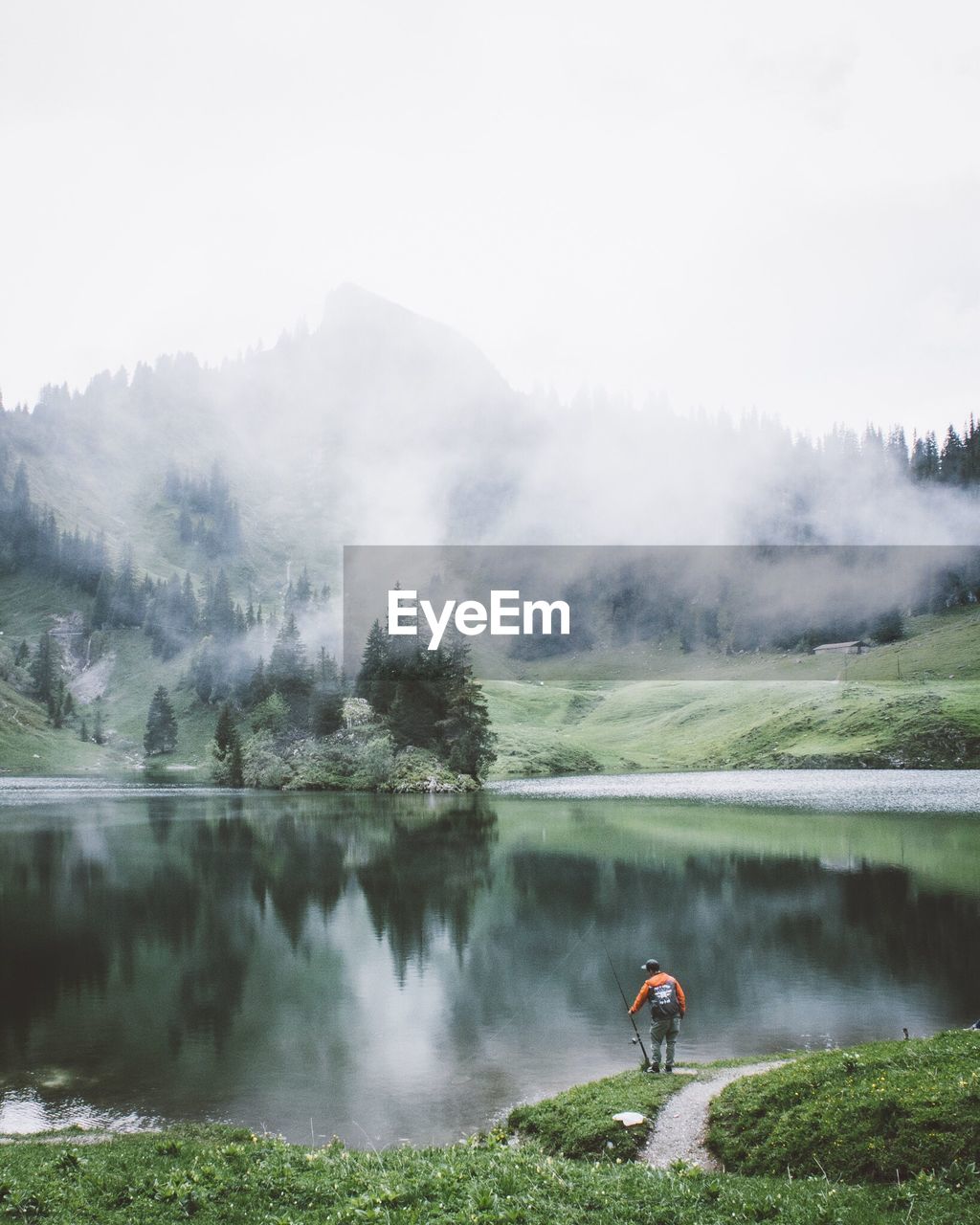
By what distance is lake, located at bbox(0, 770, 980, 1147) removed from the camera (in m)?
27.5

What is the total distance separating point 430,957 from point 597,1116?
24.6 meters

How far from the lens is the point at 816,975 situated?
37625 millimetres

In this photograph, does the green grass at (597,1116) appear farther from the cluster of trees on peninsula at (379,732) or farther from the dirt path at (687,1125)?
the cluster of trees on peninsula at (379,732)

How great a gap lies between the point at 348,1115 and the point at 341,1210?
1231 centimetres

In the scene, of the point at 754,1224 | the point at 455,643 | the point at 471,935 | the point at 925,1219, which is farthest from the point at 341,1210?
the point at 455,643

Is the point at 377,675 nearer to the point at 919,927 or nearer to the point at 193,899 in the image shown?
the point at 193,899

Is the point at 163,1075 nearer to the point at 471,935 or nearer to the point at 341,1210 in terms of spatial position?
the point at 341,1210

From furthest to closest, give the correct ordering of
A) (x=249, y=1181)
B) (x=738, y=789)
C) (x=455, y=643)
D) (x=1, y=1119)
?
(x=455, y=643) < (x=738, y=789) < (x=1, y=1119) < (x=249, y=1181)

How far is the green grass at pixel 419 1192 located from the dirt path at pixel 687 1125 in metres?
2.03

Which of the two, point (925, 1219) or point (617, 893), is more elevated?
point (925, 1219)

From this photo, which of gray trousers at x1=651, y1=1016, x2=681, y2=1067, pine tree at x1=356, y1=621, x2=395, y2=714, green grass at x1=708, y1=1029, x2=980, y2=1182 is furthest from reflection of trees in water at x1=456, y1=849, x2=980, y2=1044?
pine tree at x1=356, y1=621, x2=395, y2=714

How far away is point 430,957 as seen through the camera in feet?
143

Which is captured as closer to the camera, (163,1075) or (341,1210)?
(341,1210)

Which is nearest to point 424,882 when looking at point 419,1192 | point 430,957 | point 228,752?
point 430,957
